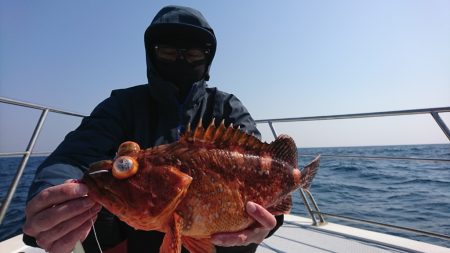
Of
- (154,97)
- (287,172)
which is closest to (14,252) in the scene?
(154,97)

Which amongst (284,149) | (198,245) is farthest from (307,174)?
(198,245)

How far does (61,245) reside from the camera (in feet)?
4.87

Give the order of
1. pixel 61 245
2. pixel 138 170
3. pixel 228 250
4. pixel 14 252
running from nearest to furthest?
1. pixel 61 245
2. pixel 138 170
3. pixel 228 250
4. pixel 14 252

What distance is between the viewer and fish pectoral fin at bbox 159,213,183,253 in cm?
152

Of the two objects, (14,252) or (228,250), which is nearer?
(228,250)

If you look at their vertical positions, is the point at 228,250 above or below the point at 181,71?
below

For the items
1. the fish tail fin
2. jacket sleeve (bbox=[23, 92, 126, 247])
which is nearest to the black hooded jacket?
jacket sleeve (bbox=[23, 92, 126, 247])

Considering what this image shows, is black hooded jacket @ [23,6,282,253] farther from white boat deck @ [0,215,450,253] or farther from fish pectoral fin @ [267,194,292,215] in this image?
white boat deck @ [0,215,450,253]

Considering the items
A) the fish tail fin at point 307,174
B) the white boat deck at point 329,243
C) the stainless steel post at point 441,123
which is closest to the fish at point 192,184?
the fish tail fin at point 307,174

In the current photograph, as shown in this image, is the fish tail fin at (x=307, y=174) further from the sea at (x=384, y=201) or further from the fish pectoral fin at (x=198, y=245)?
the sea at (x=384, y=201)

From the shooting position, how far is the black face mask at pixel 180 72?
117 inches

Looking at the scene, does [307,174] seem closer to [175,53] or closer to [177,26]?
[175,53]

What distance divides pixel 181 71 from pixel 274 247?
2637mm

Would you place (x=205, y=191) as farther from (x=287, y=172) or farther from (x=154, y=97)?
(x=154, y=97)
